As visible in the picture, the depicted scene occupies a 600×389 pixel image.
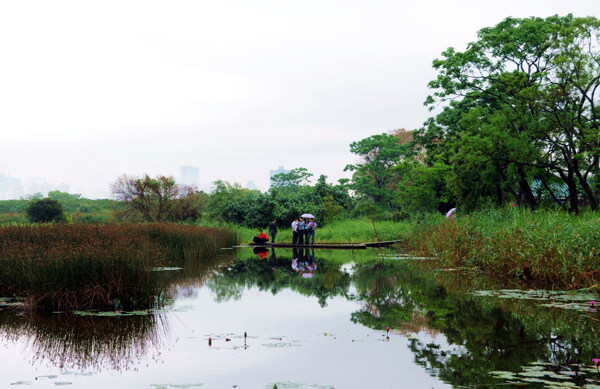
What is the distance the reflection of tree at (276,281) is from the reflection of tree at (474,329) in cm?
92

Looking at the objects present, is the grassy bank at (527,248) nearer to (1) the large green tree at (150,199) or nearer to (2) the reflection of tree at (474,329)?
(2) the reflection of tree at (474,329)

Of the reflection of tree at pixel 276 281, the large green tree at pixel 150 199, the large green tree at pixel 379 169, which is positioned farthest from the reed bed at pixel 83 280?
the large green tree at pixel 379 169

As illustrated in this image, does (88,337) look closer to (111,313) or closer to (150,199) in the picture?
(111,313)

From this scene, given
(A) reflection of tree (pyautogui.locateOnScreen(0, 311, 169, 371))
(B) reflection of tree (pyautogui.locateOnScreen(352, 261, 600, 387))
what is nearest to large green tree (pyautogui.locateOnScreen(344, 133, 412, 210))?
(B) reflection of tree (pyautogui.locateOnScreen(352, 261, 600, 387))

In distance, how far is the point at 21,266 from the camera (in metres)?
11.5

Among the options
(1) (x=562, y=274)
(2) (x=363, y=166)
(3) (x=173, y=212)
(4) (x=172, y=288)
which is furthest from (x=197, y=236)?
(2) (x=363, y=166)

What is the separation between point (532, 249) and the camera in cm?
1444

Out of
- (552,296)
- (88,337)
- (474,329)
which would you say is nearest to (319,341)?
(474,329)

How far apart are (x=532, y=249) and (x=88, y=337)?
10.3 meters

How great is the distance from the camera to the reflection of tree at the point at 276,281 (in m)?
13.9

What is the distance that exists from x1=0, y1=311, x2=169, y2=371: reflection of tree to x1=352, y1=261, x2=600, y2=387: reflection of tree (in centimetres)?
335

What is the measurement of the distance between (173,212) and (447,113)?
20.3m

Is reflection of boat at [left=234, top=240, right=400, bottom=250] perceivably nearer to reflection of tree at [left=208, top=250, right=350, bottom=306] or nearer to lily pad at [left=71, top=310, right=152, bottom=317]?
reflection of tree at [left=208, top=250, right=350, bottom=306]

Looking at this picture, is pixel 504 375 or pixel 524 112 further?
pixel 524 112
